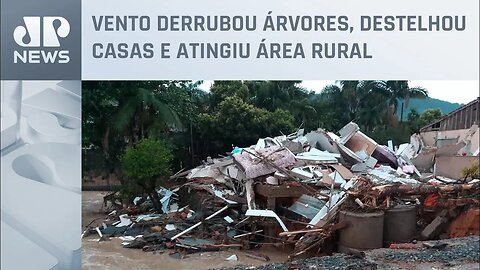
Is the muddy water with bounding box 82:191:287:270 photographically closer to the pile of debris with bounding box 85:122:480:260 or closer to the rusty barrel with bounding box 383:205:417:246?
the pile of debris with bounding box 85:122:480:260

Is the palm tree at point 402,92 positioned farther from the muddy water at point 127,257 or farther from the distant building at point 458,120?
the muddy water at point 127,257

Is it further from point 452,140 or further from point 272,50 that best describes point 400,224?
point 272,50

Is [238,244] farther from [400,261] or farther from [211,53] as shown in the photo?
[211,53]

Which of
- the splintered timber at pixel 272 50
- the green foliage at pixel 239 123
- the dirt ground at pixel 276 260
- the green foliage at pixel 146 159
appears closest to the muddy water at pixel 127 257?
the dirt ground at pixel 276 260

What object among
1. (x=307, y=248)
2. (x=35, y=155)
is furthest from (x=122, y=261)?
(x=307, y=248)

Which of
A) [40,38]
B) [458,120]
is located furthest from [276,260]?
[40,38]

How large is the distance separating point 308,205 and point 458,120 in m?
1.04

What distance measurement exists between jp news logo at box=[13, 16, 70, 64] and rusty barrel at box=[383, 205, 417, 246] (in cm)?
217

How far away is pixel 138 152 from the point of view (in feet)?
8.17

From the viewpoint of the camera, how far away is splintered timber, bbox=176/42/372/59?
214 centimetres

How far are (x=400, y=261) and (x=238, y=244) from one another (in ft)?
3.22

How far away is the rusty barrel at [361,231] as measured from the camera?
291 centimetres

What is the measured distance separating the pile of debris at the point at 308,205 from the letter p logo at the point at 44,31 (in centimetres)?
106

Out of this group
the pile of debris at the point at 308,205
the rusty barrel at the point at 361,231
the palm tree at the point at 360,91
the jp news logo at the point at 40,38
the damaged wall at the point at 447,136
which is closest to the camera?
the jp news logo at the point at 40,38
